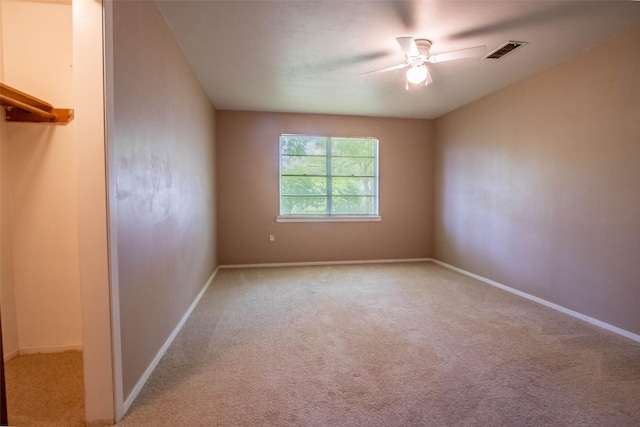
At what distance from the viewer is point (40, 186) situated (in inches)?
85.1

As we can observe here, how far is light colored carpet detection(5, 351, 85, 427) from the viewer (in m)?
1.57

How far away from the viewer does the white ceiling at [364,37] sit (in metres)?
2.24

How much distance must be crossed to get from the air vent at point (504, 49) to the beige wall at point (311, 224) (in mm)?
2455

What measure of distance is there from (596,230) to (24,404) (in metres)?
4.46

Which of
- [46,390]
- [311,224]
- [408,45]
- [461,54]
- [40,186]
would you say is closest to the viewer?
[46,390]

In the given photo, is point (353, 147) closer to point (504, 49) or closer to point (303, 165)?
point (303, 165)

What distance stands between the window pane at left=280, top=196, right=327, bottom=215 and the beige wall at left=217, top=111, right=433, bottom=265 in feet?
0.70

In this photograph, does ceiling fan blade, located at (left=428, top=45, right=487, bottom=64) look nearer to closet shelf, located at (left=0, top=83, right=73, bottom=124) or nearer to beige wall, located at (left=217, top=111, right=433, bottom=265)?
beige wall, located at (left=217, top=111, right=433, bottom=265)

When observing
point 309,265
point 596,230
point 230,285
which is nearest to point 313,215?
point 309,265

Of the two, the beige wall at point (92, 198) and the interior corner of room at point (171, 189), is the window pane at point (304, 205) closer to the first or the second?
the interior corner of room at point (171, 189)

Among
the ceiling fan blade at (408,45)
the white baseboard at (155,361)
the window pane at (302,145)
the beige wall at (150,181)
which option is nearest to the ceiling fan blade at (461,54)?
the ceiling fan blade at (408,45)

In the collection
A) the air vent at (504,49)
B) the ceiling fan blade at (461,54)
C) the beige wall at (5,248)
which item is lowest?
the beige wall at (5,248)

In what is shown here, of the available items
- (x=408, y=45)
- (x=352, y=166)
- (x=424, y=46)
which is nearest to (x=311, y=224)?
(x=352, y=166)

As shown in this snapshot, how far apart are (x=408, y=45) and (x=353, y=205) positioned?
10.7 ft
